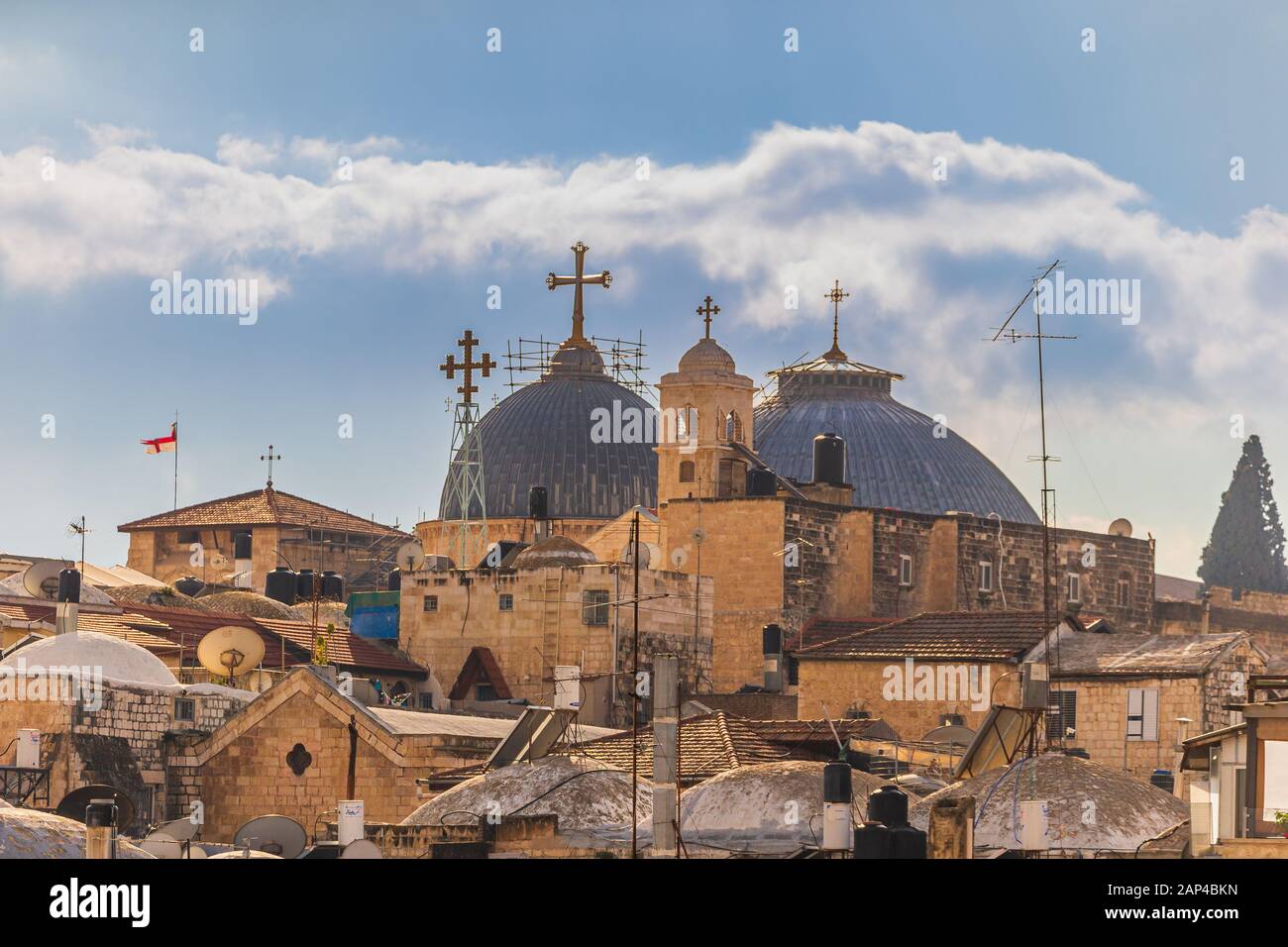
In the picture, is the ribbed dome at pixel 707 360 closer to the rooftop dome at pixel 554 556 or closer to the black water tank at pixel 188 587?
the rooftop dome at pixel 554 556

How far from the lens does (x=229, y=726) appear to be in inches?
1946

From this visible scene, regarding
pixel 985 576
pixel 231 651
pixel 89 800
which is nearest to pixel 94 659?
pixel 231 651

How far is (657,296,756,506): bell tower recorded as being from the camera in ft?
234

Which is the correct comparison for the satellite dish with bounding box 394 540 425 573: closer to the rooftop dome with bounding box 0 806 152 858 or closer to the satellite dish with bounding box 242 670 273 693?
the satellite dish with bounding box 242 670 273 693

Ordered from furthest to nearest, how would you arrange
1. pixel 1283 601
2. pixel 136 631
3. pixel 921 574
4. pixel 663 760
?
pixel 1283 601
pixel 921 574
pixel 136 631
pixel 663 760

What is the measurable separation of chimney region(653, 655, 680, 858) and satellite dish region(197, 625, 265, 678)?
19.1 meters

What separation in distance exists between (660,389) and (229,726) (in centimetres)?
2643

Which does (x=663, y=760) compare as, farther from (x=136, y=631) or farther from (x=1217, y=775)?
(x=136, y=631)

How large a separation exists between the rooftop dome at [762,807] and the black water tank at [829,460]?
3845cm

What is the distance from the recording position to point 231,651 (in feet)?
183

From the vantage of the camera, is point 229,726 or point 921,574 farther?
point 921,574

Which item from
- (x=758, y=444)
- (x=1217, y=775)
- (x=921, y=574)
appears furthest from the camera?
(x=758, y=444)
